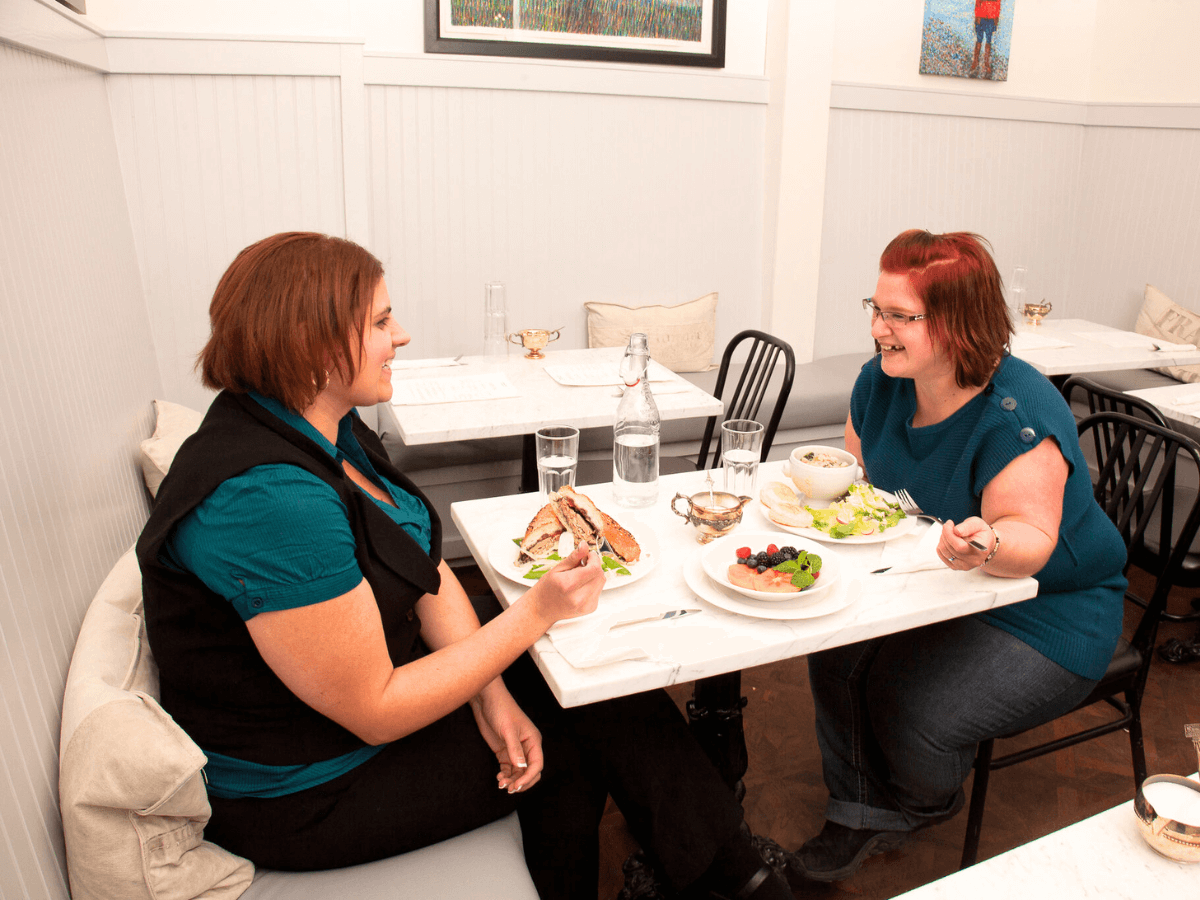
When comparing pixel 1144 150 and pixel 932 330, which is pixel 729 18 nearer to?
pixel 1144 150

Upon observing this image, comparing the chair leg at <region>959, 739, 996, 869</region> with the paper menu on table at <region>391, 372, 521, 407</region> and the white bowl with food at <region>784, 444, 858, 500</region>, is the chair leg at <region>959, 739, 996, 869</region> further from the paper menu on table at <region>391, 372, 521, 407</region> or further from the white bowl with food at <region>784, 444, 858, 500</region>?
the paper menu on table at <region>391, 372, 521, 407</region>

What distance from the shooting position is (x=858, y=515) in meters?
1.57

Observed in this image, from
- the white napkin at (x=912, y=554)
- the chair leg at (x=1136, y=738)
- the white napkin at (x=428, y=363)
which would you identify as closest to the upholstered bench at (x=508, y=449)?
the white napkin at (x=428, y=363)

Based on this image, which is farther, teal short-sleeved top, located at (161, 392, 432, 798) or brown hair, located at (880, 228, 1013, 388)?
brown hair, located at (880, 228, 1013, 388)

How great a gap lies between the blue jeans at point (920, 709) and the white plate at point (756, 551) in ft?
1.24

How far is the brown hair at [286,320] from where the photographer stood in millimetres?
1195

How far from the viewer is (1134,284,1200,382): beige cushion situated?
3.90 metres

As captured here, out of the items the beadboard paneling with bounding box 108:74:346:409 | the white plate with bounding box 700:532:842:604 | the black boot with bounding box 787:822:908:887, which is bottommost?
the black boot with bounding box 787:822:908:887

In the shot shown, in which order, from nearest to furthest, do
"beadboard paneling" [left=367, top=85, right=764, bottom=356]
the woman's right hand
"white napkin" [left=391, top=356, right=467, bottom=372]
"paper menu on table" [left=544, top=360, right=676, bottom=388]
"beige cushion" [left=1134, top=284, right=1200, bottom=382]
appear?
the woman's right hand, "paper menu on table" [left=544, top=360, right=676, bottom=388], "white napkin" [left=391, top=356, right=467, bottom=372], "beadboard paneling" [left=367, top=85, right=764, bottom=356], "beige cushion" [left=1134, top=284, right=1200, bottom=382]

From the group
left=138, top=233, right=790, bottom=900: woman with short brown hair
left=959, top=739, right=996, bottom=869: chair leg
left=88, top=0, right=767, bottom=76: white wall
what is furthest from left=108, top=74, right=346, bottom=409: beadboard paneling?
left=959, top=739, right=996, bottom=869: chair leg

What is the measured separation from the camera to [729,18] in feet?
12.5

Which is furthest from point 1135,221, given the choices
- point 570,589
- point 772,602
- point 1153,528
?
point 570,589

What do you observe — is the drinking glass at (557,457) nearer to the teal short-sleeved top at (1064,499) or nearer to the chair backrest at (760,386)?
the teal short-sleeved top at (1064,499)

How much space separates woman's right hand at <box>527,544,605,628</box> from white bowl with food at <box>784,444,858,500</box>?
578 mm
